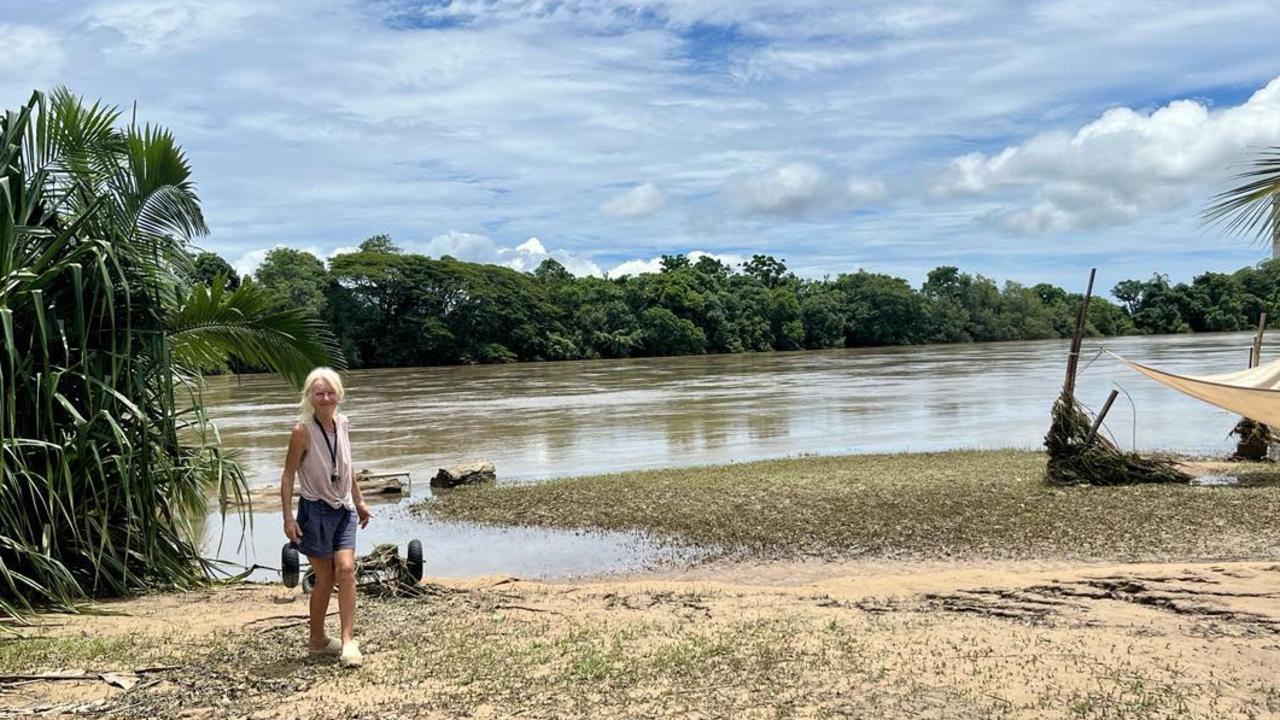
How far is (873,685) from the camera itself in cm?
431

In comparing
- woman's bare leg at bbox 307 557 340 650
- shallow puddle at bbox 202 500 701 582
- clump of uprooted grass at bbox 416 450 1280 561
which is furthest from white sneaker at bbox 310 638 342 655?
clump of uprooted grass at bbox 416 450 1280 561

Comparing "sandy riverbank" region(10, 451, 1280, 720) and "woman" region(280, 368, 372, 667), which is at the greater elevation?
"woman" region(280, 368, 372, 667)

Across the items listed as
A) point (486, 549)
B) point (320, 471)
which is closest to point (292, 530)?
point (320, 471)

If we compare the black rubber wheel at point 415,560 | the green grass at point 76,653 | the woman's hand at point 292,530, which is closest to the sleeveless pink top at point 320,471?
the woman's hand at point 292,530

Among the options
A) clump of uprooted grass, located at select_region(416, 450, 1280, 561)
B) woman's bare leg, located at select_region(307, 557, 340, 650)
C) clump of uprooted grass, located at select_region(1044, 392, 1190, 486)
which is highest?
woman's bare leg, located at select_region(307, 557, 340, 650)

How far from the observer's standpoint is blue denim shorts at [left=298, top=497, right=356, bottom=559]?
4891 mm

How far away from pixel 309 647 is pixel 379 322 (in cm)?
6783

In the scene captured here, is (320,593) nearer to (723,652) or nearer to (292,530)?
(292,530)

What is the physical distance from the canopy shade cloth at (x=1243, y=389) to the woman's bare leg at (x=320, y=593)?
9702 mm

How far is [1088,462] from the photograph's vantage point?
1184 cm

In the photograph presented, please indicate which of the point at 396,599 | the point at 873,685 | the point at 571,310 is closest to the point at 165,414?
the point at 396,599

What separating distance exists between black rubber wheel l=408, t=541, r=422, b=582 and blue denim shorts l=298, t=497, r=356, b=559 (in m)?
1.74

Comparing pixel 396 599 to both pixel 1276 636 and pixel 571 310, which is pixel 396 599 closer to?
pixel 1276 636

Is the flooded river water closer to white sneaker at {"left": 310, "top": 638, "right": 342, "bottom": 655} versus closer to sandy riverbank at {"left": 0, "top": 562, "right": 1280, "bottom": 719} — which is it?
sandy riverbank at {"left": 0, "top": 562, "right": 1280, "bottom": 719}
